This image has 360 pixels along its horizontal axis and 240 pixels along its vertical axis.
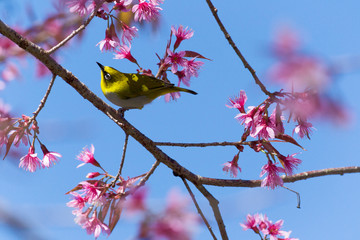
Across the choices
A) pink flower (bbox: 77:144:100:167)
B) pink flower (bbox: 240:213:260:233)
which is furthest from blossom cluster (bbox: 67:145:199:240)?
pink flower (bbox: 240:213:260:233)

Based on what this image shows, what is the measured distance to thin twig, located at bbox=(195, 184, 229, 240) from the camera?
2.99 meters

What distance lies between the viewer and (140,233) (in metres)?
1.75

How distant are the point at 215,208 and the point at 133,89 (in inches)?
55.1

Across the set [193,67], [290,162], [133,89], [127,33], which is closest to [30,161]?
[133,89]

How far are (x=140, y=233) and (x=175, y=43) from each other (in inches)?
77.4

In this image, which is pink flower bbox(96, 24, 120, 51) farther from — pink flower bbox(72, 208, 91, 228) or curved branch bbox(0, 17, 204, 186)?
pink flower bbox(72, 208, 91, 228)

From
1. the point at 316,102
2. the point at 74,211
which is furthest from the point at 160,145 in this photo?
the point at 316,102

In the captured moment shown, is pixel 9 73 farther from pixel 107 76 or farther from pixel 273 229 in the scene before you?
pixel 273 229

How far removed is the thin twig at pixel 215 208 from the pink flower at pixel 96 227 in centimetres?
89

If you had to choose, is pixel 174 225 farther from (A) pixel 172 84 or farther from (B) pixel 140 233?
(A) pixel 172 84

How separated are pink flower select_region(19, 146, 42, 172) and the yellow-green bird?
1.02 metres

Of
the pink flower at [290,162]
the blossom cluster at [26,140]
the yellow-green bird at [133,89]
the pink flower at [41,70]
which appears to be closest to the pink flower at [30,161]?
the blossom cluster at [26,140]

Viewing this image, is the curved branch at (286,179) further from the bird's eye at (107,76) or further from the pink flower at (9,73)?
the pink flower at (9,73)

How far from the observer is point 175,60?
3271 mm
